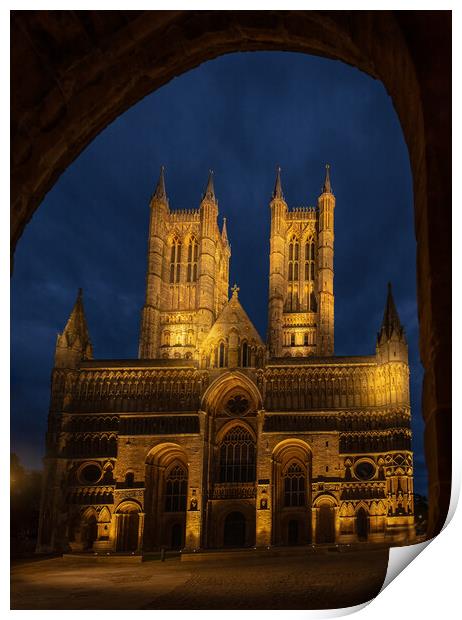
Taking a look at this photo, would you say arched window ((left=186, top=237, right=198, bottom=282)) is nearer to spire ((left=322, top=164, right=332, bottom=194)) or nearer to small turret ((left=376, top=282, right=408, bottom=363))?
spire ((left=322, top=164, right=332, bottom=194))

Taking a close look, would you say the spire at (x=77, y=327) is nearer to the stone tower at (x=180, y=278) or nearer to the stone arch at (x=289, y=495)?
the stone tower at (x=180, y=278)

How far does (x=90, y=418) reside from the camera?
40.6 meters

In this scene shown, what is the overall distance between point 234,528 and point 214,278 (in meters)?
26.7

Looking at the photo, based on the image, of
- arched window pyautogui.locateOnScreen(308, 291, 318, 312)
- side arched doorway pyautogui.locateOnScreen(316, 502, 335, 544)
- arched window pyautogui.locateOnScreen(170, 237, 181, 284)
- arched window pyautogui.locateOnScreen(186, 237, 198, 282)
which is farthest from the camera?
arched window pyautogui.locateOnScreen(170, 237, 181, 284)

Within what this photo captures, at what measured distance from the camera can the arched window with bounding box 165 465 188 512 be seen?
40.7m

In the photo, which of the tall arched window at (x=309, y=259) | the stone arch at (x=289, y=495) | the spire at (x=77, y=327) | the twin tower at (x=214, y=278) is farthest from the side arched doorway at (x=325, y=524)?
the tall arched window at (x=309, y=259)

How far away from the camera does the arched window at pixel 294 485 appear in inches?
1564

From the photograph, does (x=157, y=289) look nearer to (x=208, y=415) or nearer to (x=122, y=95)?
(x=208, y=415)

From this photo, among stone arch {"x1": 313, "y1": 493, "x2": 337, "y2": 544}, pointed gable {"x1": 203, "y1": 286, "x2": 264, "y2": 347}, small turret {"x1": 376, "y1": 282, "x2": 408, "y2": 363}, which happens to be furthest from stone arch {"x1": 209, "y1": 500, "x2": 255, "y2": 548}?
small turret {"x1": 376, "y1": 282, "x2": 408, "y2": 363}

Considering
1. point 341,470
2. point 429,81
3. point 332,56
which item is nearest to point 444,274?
point 429,81

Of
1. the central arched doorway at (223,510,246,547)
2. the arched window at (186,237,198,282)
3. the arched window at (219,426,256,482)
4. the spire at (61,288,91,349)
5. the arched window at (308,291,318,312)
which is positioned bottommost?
the central arched doorway at (223,510,246,547)

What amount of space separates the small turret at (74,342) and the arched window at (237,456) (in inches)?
403

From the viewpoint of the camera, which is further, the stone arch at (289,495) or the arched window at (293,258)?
the arched window at (293,258)

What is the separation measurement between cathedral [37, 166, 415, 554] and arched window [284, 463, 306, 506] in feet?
0.26
